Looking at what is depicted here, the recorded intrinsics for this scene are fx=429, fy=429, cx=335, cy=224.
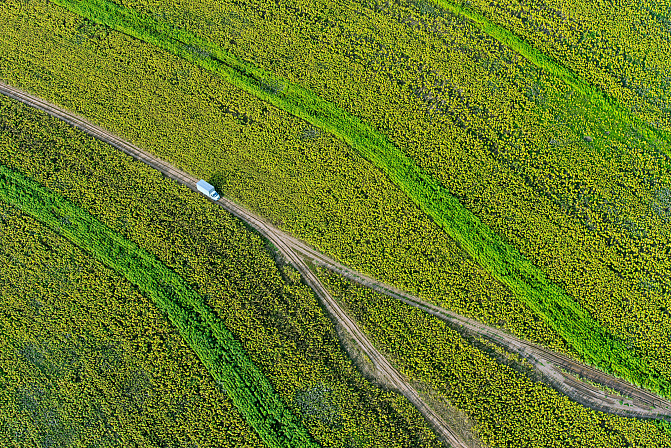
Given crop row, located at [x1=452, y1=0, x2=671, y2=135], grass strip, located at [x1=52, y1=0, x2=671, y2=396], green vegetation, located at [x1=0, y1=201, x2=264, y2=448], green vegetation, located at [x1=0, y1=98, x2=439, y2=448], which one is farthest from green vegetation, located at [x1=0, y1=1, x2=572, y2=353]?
crop row, located at [x1=452, y1=0, x2=671, y2=135]

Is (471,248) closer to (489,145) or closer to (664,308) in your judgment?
(489,145)

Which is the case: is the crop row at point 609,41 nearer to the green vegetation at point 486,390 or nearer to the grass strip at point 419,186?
the grass strip at point 419,186

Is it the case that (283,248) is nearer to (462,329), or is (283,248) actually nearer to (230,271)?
(230,271)

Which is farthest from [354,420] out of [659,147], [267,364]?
[659,147]

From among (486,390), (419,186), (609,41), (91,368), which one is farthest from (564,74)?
(91,368)

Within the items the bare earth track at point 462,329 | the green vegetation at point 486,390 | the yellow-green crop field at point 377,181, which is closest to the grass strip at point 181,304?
the yellow-green crop field at point 377,181
